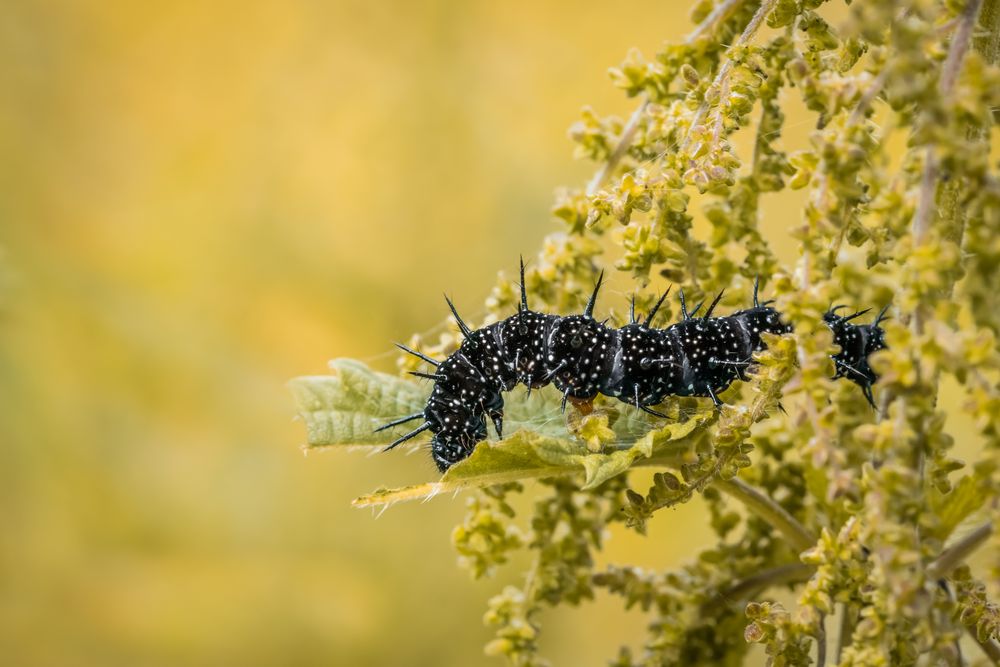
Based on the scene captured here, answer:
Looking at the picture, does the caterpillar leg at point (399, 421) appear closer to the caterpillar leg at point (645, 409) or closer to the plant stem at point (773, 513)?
the caterpillar leg at point (645, 409)

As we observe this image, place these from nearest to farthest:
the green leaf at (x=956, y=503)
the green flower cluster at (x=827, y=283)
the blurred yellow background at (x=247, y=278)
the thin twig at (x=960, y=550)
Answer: the green flower cluster at (x=827, y=283) → the thin twig at (x=960, y=550) → the green leaf at (x=956, y=503) → the blurred yellow background at (x=247, y=278)

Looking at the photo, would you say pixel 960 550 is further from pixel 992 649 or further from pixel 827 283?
pixel 827 283

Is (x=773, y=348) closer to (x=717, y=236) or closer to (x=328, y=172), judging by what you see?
(x=717, y=236)

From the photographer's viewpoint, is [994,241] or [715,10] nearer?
[994,241]

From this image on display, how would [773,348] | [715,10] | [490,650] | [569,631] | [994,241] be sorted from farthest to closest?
[569,631] < [490,650] < [715,10] < [773,348] < [994,241]

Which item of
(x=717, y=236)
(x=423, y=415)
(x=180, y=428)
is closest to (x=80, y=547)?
(x=180, y=428)

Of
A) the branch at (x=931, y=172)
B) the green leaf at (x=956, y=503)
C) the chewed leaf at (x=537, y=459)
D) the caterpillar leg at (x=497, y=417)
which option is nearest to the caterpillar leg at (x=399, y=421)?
the caterpillar leg at (x=497, y=417)
